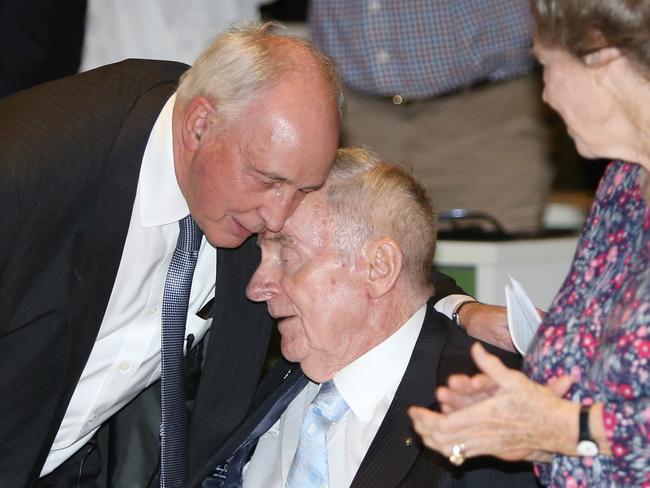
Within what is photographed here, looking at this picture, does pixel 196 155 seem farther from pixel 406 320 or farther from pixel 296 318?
pixel 406 320

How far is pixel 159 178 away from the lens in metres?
3.07

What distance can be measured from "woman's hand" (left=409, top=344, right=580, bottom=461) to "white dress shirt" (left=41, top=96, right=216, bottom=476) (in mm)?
1277

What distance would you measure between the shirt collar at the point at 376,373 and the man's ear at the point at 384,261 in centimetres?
15

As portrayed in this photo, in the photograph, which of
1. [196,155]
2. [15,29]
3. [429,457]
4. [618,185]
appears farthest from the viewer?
[15,29]

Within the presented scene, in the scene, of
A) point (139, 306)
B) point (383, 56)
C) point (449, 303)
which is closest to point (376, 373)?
point (449, 303)

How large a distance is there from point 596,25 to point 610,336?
1.81 feet

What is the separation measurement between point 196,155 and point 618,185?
3.68ft

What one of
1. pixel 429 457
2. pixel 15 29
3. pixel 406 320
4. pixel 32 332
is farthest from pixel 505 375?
pixel 15 29

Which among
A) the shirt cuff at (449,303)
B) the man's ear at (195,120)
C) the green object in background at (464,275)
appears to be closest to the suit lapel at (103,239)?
the man's ear at (195,120)

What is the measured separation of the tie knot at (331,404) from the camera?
118 inches

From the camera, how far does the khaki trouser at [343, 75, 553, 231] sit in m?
5.11

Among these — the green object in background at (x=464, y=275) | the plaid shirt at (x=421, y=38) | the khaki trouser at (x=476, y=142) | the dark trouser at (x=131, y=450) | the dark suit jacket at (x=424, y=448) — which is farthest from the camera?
the khaki trouser at (x=476, y=142)

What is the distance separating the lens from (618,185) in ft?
7.73

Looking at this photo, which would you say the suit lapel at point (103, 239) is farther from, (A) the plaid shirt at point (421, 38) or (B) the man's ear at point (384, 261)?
(A) the plaid shirt at point (421, 38)
